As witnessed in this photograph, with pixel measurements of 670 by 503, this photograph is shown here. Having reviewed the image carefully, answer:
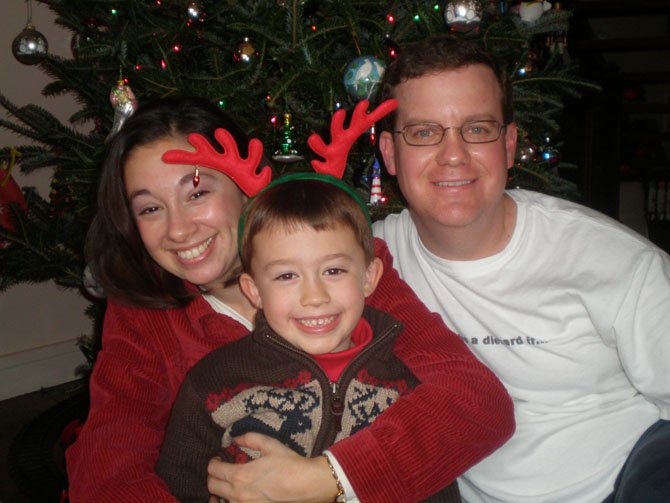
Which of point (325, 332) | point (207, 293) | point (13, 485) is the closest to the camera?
point (325, 332)

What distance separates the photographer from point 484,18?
2328mm

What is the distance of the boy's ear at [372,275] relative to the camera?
1.53 meters

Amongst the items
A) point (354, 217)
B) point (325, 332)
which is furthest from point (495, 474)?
point (354, 217)

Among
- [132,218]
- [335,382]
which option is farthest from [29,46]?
[335,382]

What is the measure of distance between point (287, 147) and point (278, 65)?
1.33 ft

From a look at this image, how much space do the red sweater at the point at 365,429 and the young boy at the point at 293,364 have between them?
0.26 feet

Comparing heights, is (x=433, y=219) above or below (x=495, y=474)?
above

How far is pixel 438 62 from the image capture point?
1.64m

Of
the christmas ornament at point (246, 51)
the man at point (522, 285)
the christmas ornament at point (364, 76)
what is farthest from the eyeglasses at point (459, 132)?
the christmas ornament at point (246, 51)

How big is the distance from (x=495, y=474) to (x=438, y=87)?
1.01 metres

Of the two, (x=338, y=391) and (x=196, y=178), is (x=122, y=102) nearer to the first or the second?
(x=196, y=178)

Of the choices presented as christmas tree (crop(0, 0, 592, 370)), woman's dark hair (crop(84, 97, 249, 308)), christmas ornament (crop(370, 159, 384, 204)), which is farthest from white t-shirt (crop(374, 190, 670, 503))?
woman's dark hair (crop(84, 97, 249, 308))

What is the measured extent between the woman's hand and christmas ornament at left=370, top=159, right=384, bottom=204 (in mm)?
1003

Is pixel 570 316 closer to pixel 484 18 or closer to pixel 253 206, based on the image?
pixel 253 206
